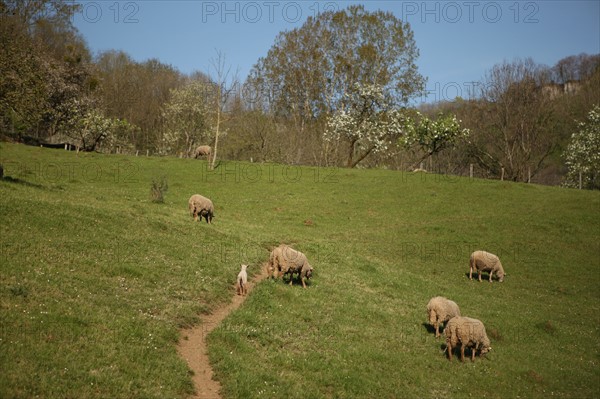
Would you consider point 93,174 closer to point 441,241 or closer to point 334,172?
point 334,172

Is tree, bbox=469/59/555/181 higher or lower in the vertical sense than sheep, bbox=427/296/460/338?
higher

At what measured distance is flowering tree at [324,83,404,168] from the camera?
71188 millimetres

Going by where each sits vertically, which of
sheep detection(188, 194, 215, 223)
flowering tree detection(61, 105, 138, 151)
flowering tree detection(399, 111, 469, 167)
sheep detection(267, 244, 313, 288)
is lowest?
sheep detection(267, 244, 313, 288)

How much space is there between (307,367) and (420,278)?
16.2 meters

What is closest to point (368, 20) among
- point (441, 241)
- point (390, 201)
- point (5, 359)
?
point (390, 201)

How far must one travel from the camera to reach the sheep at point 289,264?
22.3 metres

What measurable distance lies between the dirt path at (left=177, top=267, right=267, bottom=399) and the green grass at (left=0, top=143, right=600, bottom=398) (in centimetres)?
36

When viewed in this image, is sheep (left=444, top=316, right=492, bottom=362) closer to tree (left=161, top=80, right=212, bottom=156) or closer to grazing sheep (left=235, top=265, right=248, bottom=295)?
grazing sheep (left=235, top=265, right=248, bottom=295)

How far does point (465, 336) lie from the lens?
1706cm

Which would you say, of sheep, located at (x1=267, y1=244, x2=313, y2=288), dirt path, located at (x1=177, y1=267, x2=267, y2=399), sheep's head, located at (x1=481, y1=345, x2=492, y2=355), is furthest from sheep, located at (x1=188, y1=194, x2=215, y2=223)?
sheep's head, located at (x1=481, y1=345, x2=492, y2=355)

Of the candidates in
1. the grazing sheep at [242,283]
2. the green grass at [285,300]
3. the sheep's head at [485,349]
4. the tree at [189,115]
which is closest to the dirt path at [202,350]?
the green grass at [285,300]

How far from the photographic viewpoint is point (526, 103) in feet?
248

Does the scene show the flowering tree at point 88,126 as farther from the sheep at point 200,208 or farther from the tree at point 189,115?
the sheep at point 200,208

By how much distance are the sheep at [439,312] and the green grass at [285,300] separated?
611 millimetres
